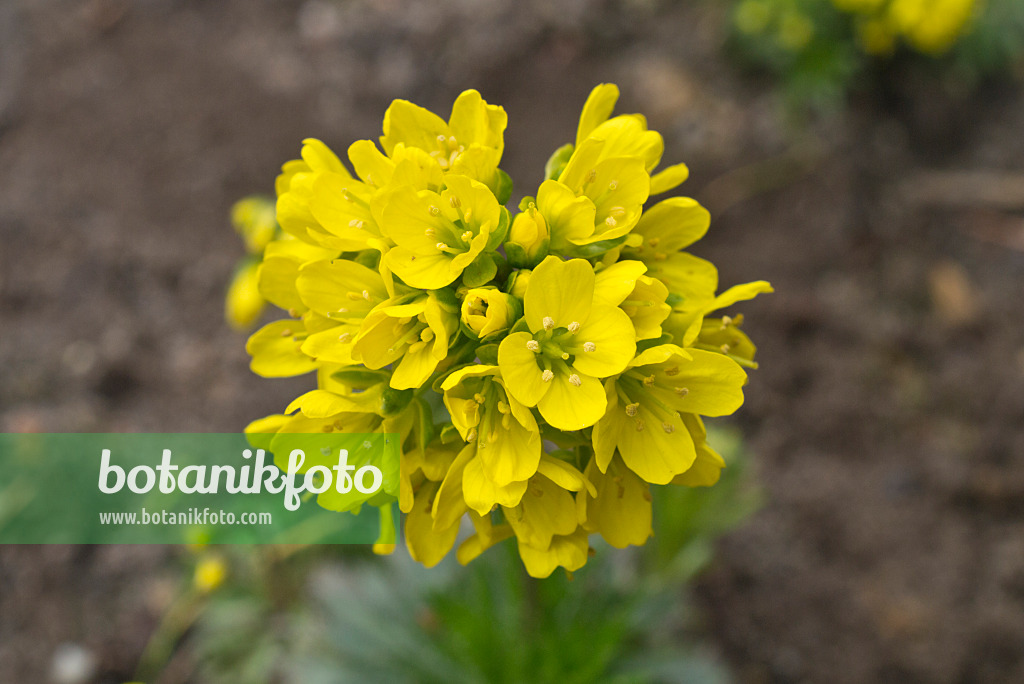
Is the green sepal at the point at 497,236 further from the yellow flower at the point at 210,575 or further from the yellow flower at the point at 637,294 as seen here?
the yellow flower at the point at 210,575

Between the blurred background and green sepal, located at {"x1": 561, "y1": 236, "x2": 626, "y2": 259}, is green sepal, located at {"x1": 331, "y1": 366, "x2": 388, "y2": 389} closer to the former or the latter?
green sepal, located at {"x1": 561, "y1": 236, "x2": 626, "y2": 259}

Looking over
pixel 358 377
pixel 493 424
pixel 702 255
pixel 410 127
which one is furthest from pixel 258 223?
pixel 702 255

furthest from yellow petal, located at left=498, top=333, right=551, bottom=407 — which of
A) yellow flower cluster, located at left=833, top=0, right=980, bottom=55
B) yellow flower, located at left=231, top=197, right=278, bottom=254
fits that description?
yellow flower cluster, located at left=833, top=0, right=980, bottom=55

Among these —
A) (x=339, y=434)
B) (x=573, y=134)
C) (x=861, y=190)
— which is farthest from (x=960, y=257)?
(x=339, y=434)

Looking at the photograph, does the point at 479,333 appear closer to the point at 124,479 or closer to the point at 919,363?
the point at 124,479

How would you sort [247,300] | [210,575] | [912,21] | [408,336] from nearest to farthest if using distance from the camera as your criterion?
1. [408,336]
2. [247,300]
3. [210,575]
4. [912,21]

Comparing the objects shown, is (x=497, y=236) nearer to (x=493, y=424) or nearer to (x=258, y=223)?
(x=493, y=424)

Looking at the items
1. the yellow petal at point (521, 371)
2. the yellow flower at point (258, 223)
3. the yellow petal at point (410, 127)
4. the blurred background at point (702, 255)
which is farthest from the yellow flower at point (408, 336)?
the blurred background at point (702, 255)
